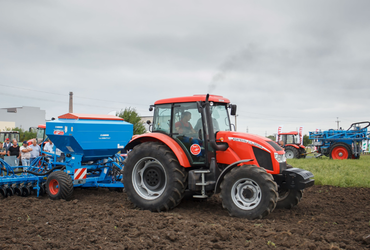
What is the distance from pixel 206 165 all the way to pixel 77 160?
3603 mm

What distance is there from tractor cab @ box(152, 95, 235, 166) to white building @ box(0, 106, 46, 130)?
59.1 meters

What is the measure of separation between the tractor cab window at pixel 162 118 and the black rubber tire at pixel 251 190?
170 cm

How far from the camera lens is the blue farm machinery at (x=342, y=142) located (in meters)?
19.7

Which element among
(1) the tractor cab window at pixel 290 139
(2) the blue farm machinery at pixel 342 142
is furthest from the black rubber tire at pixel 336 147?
(1) the tractor cab window at pixel 290 139

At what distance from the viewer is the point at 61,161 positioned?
8.72m

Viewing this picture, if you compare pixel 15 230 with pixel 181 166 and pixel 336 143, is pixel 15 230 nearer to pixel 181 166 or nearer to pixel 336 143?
pixel 181 166

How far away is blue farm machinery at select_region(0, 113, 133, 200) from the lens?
300 inches

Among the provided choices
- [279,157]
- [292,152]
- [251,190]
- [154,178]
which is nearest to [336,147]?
[292,152]

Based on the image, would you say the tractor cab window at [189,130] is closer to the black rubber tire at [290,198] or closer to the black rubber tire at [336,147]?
the black rubber tire at [290,198]

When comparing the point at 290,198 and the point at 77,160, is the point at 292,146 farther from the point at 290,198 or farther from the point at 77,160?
the point at 77,160

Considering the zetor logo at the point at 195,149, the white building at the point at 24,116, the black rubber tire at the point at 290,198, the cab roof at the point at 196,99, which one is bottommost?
the black rubber tire at the point at 290,198

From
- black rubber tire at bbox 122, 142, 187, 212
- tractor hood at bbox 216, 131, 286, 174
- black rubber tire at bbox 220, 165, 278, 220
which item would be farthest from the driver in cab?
black rubber tire at bbox 220, 165, 278, 220

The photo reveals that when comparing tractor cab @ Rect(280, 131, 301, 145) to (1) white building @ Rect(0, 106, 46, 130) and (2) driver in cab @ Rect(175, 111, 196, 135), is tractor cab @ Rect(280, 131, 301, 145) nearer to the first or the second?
(2) driver in cab @ Rect(175, 111, 196, 135)

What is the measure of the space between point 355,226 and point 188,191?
288cm
